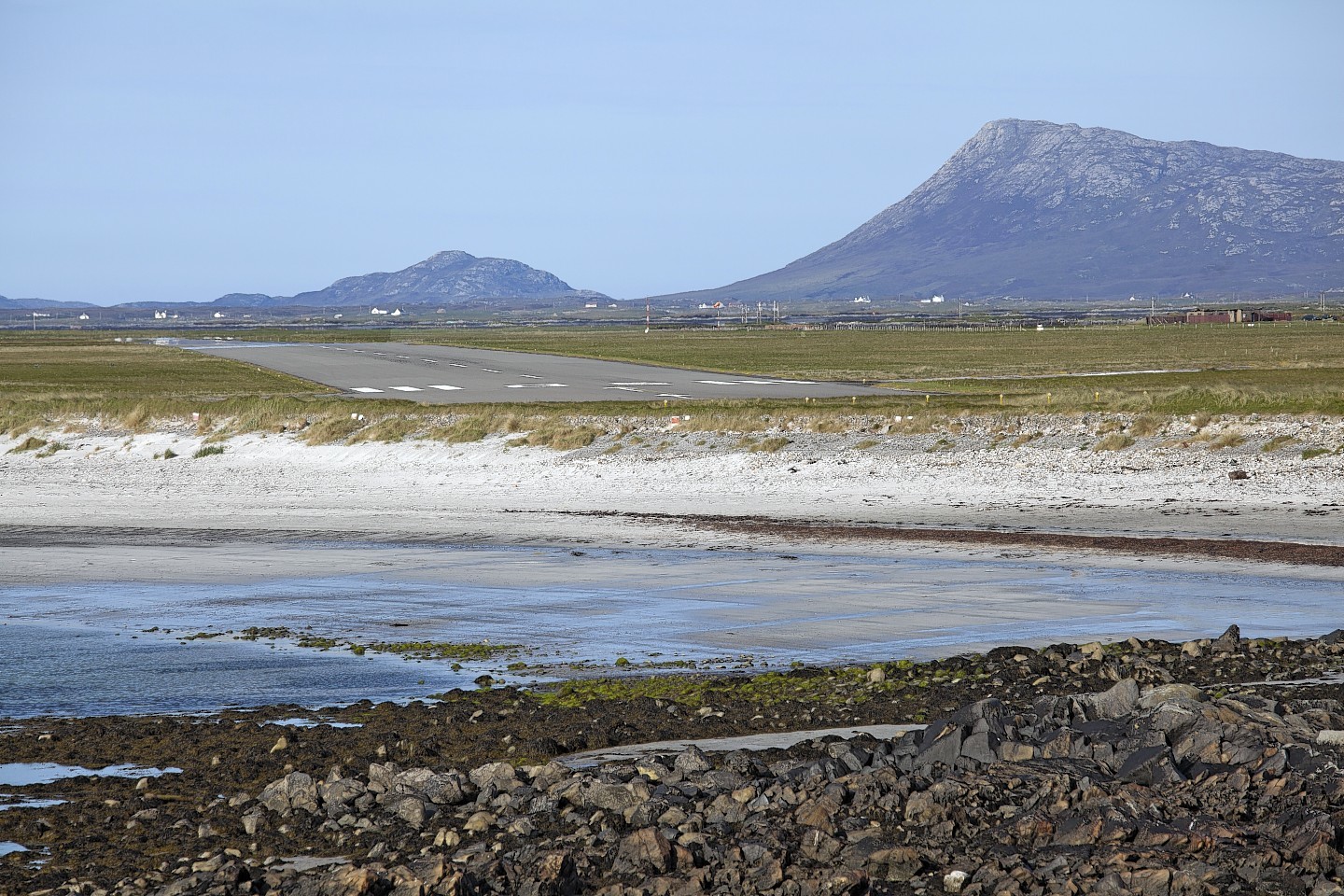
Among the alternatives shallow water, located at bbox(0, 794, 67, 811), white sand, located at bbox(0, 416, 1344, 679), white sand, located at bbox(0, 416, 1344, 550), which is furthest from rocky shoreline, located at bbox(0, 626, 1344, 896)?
white sand, located at bbox(0, 416, 1344, 550)

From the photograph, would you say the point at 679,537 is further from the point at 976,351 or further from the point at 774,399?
the point at 976,351

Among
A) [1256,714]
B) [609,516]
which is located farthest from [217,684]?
[609,516]

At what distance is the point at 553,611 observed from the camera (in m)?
17.6

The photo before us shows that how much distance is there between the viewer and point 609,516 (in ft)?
90.3

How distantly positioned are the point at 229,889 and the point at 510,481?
24.5m

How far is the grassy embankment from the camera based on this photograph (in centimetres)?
3731

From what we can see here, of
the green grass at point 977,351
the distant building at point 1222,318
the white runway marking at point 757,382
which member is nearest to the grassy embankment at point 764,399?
the green grass at point 977,351

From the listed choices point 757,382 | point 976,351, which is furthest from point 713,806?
point 976,351

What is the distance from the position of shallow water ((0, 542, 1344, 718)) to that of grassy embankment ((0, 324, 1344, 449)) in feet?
46.6

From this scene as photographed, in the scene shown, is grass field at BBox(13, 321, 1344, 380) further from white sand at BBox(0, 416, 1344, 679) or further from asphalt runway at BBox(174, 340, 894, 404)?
white sand at BBox(0, 416, 1344, 679)

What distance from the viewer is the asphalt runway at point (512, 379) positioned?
50719mm

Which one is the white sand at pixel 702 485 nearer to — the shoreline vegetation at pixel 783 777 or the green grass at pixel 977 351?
the shoreline vegetation at pixel 783 777

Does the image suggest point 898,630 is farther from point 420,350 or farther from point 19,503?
point 420,350

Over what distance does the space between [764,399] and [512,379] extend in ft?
63.4
